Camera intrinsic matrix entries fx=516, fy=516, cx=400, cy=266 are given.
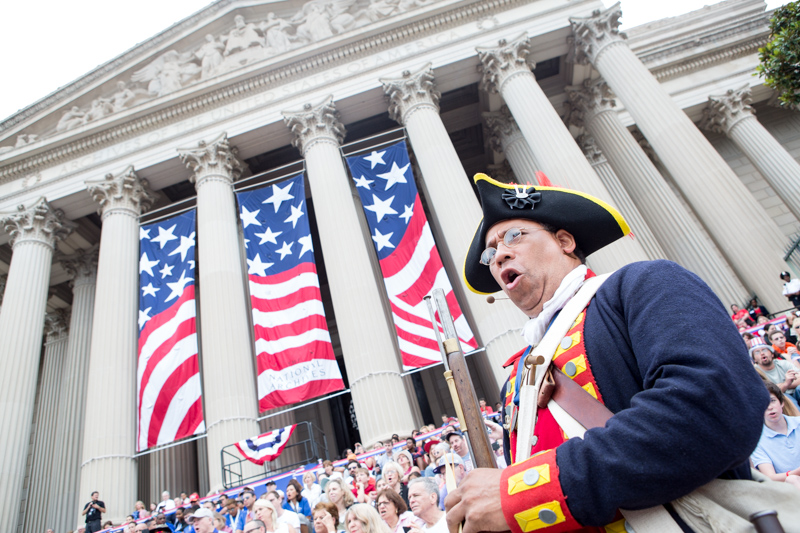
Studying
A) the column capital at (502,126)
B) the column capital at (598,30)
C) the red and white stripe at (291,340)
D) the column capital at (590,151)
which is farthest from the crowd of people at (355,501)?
the column capital at (590,151)

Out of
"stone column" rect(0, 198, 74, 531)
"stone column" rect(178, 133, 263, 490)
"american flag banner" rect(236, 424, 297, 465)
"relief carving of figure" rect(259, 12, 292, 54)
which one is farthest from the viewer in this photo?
"relief carving of figure" rect(259, 12, 292, 54)

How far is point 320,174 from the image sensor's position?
48.9 ft

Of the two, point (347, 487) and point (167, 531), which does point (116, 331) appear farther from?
point (347, 487)

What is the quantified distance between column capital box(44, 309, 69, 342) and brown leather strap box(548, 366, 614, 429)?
77.2 feet

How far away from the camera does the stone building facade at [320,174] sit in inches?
508

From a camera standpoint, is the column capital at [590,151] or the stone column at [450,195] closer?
the stone column at [450,195]

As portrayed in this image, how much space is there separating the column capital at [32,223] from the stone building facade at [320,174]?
0.22 feet

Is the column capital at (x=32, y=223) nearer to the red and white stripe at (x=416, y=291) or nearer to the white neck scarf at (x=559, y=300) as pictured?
the red and white stripe at (x=416, y=291)

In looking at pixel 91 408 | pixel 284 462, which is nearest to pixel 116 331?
pixel 91 408

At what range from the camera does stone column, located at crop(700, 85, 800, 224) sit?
58.1 feet

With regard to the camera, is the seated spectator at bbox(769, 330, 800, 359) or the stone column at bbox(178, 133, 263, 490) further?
the stone column at bbox(178, 133, 263, 490)

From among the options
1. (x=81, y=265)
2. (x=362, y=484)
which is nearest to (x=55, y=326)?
(x=81, y=265)

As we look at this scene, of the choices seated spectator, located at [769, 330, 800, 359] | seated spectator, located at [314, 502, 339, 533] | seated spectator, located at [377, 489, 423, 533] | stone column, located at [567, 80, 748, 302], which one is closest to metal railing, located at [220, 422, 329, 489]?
seated spectator, located at [314, 502, 339, 533]

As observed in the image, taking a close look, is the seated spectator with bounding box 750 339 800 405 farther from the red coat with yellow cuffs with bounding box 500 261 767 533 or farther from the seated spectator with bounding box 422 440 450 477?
the red coat with yellow cuffs with bounding box 500 261 767 533
